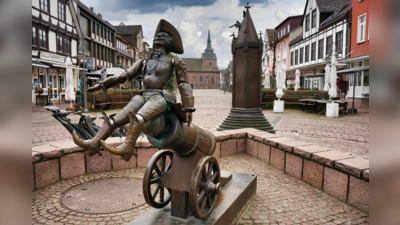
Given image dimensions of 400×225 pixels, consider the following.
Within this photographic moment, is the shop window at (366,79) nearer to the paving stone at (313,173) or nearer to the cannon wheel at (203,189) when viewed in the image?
the paving stone at (313,173)

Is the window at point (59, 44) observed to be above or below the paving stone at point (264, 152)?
above

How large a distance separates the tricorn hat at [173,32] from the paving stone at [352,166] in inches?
98.6

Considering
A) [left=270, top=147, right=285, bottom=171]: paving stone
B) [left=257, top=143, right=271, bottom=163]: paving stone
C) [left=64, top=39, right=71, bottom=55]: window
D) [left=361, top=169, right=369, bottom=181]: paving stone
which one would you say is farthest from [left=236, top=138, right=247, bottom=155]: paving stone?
[left=64, top=39, right=71, bottom=55]: window

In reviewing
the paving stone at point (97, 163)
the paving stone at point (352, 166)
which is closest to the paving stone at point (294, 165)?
the paving stone at point (352, 166)

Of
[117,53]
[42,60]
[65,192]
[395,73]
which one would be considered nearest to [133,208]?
[65,192]

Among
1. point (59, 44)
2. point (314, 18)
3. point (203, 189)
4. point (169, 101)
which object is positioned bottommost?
point (203, 189)

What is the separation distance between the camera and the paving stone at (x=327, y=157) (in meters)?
3.75

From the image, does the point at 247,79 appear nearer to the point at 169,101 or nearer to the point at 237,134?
the point at 237,134

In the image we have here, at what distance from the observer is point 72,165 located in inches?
173

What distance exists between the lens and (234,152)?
594 cm

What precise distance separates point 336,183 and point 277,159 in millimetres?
1367

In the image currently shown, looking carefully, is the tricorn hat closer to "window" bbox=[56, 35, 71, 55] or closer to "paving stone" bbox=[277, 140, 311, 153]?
"paving stone" bbox=[277, 140, 311, 153]

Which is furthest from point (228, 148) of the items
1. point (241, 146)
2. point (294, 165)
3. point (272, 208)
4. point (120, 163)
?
point (272, 208)

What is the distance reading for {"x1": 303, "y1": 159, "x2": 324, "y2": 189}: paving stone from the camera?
3978 mm
